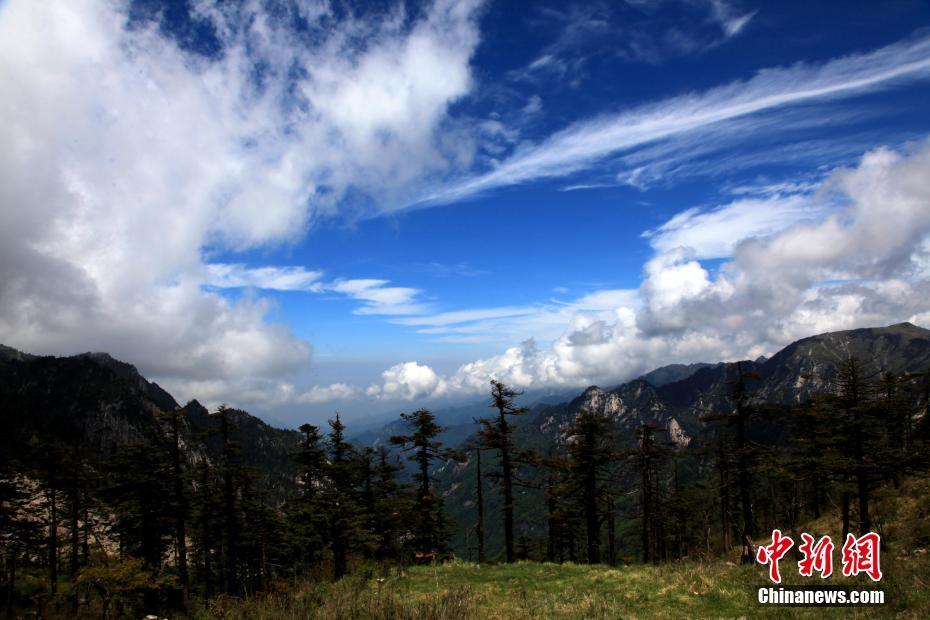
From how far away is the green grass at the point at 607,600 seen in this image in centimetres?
1083

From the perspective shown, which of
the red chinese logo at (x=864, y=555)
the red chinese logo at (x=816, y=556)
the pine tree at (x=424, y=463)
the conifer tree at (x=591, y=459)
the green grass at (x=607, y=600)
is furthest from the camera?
the pine tree at (x=424, y=463)

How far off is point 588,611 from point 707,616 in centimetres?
302

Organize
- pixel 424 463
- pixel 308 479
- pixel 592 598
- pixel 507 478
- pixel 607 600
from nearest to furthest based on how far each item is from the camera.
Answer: pixel 607 600, pixel 592 598, pixel 507 478, pixel 424 463, pixel 308 479

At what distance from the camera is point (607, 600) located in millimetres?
13711

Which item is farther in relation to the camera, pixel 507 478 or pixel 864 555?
pixel 507 478

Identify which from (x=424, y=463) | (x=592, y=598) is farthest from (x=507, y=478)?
(x=592, y=598)

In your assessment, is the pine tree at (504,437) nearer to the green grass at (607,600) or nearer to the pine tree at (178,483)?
the green grass at (607,600)

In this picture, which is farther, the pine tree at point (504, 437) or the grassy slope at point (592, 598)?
the pine tree at point (504, 437)

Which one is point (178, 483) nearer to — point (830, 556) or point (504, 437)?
point (504, 437)

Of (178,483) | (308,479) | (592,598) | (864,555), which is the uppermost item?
(864,555)

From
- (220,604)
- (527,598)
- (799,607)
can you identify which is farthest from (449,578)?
(799,607)

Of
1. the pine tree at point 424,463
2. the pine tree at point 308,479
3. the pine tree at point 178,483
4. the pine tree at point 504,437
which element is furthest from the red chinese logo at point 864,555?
the pine tree at point 178,483

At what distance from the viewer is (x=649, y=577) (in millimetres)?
16750

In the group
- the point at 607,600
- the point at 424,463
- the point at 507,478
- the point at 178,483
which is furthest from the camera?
the point at 424,463
